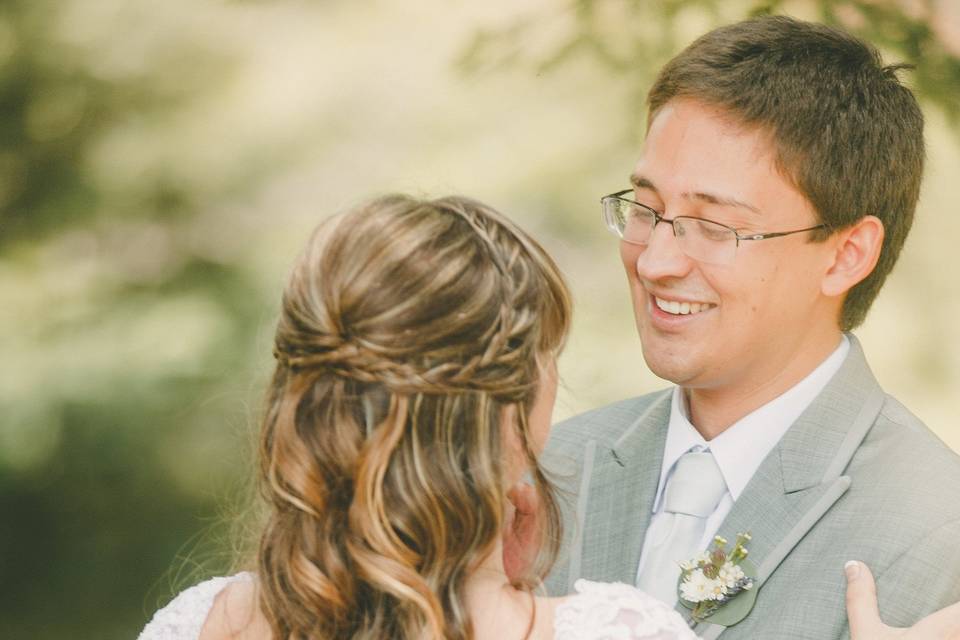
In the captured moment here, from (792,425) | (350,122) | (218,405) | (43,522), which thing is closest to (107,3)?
(350,122)

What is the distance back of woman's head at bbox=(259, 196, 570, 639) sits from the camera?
1.62m

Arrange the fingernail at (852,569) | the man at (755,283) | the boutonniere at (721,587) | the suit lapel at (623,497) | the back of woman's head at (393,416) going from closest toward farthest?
1. the back of woman's head at (393,416)
2. the fingernail at (852,569)
3. the boutonniere at (721,587)
4. the man at (755,283)
5. the suit lapel at (623,497)

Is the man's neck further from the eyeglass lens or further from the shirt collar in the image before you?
the eyeglass lens

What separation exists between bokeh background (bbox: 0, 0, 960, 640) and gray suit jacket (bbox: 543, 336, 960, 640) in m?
1.77

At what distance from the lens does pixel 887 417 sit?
8.22ft

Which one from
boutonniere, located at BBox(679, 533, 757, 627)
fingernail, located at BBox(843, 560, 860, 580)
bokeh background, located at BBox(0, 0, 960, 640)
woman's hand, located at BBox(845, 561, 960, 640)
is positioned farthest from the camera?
bokeh background, located at BBox(0, 0, 960, 640)

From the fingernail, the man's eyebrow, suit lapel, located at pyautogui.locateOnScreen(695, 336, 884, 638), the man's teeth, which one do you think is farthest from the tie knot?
the man's eyebrow

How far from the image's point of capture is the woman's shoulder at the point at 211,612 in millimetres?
1812

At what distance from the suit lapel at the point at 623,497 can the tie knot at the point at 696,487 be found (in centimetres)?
6

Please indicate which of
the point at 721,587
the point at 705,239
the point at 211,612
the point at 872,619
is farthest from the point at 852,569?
the point at 211,612

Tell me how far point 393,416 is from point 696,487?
1.18 m

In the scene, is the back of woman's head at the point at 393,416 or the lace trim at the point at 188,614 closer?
the back of woman's head at the point at 393,416

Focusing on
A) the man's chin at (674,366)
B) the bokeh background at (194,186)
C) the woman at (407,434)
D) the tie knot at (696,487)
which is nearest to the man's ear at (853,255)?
the man's chin at (674,366)

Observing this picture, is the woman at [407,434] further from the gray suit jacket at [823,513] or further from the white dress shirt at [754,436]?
the white dress shirt at [754,436]
